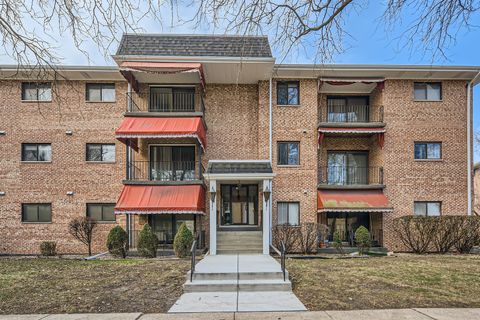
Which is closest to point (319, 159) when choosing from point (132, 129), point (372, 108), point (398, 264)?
point (372, 108)

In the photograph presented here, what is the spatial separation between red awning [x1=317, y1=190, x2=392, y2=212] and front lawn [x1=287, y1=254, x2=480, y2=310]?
474 centimetres

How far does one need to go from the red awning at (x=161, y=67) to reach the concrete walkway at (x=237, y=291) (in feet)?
30.9

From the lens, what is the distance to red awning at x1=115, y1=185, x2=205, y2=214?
16203 millimetres

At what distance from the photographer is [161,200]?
16.6m

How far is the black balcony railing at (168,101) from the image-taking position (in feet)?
61.7

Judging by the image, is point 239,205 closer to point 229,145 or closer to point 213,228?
point 229,145

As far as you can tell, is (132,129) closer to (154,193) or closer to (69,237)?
(154,193)

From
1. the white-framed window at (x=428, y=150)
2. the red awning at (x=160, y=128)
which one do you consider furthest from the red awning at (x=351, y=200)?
the red awning at (x=160, y=128)

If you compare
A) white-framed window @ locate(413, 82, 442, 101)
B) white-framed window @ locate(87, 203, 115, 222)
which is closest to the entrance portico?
white-framed window @ locate(87, 203, 115, 222)

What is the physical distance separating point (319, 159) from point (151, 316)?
14.1m

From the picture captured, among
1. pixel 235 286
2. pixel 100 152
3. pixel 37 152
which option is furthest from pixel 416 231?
pixel 37 152

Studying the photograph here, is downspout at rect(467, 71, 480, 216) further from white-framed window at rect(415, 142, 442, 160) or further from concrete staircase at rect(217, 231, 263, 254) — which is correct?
concrete staircase at rect(217, 231, 263, 254)

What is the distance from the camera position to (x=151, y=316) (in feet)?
22.9

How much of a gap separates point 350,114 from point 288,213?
663cm
